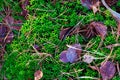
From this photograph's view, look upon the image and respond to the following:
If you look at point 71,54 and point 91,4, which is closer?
point 71,54

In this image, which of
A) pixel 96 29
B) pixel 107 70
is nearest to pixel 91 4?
pixel 96 29

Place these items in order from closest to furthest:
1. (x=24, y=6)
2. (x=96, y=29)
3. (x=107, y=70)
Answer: (x=107, y=70) → (x=96, y=29) → (x=24, y=6)

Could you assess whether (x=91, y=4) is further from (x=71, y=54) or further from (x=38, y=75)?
(x=38, y=75)

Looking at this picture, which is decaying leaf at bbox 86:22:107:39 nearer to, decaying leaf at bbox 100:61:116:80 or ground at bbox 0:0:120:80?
ground at bbox 0:0:120:80

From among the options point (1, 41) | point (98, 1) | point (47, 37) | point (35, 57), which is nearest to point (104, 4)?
point (98, 1)

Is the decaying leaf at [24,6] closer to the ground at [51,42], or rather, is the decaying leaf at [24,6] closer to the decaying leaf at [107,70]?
the ground at [51,42]

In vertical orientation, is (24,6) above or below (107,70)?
above

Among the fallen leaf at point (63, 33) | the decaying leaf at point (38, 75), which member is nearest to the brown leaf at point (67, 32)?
the fallen leaf at point (63, 33)

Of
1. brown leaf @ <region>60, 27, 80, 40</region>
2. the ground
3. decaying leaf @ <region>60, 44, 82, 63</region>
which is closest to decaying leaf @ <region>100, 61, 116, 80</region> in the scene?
the ground
